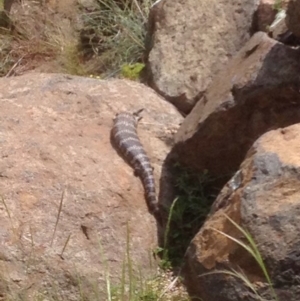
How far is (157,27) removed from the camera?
766cm

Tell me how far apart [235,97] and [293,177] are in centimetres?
154

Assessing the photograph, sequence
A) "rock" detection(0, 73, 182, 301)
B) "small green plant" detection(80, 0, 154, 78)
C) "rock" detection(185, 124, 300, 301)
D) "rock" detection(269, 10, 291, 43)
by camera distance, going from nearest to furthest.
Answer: "rock" detection(185, 124, 300, 301), "rock" detection(0, 73, 182, 301), "rock" detection(269, 10, 291, 43), "small green plant" detection(80, 0, 154, 78)

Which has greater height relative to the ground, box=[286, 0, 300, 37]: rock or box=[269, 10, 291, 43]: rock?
box=[286, 0, 300, 37]: rock

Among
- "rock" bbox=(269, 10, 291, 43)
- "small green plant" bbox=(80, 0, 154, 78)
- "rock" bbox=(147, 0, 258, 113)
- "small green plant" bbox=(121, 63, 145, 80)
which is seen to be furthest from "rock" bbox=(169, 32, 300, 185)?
"small green plant" bbox=(80, 0, 154, 78)

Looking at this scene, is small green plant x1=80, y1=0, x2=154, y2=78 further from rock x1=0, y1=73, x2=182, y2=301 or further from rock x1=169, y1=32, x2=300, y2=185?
rock x1=169, y1=32, x2=300, y2=185

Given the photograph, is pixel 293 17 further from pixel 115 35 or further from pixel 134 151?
pixel 115 35

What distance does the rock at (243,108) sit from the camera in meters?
5.21

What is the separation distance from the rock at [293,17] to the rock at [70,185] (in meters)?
1.55

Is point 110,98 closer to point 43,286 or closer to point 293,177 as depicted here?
point 43,286

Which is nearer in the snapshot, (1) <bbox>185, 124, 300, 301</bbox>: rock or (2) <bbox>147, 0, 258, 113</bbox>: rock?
(1) <bbox>185, 124, 300, 301</bbox>: rock

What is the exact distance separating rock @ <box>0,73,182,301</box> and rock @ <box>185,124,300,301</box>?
73 centimetres

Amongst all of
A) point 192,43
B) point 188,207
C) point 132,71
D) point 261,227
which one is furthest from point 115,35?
point 261,227

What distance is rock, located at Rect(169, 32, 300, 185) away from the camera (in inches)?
205

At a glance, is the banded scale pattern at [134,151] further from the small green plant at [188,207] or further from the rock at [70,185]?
the small green plant at [188,207]
